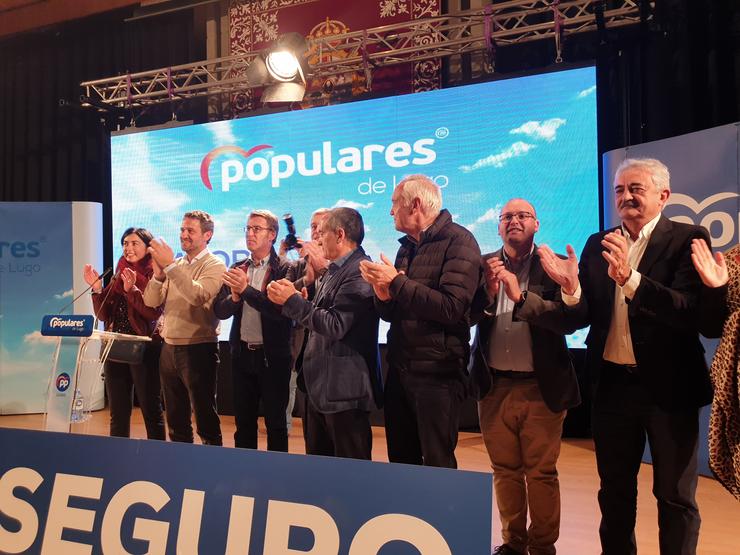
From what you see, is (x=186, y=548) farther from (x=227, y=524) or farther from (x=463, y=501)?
(x=463, y=501)

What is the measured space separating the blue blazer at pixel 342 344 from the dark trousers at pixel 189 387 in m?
0.93

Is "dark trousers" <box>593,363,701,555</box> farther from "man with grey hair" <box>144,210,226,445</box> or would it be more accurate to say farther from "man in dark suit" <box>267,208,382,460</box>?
"man with grey hair" <box>144,210,226,445</box>

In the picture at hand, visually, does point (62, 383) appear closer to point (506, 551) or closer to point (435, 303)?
point (435, 303)

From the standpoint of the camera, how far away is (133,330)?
12.0ft

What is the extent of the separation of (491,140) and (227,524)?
405cm

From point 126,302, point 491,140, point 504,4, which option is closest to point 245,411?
point 126,302

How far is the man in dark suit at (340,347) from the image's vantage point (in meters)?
2.56

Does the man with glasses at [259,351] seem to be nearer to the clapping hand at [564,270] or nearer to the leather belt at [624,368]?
the clapping hand at [564,270]

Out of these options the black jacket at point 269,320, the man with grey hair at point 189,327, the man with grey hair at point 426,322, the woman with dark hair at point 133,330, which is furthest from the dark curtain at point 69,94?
Result: the man with grey hair at point 426,322

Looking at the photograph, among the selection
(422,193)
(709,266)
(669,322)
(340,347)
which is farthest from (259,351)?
(709,266)

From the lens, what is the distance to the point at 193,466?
1748mm

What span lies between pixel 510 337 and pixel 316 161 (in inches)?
144

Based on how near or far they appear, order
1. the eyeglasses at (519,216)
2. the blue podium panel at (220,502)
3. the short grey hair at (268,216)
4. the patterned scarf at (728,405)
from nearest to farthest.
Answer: the blue podium panel at (220,502) → the patterned scarf at (728,405) → the eyeglasses at (519,216) → the short grey hair at (268,216)

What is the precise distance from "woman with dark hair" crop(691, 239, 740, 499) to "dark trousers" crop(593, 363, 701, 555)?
13cm
